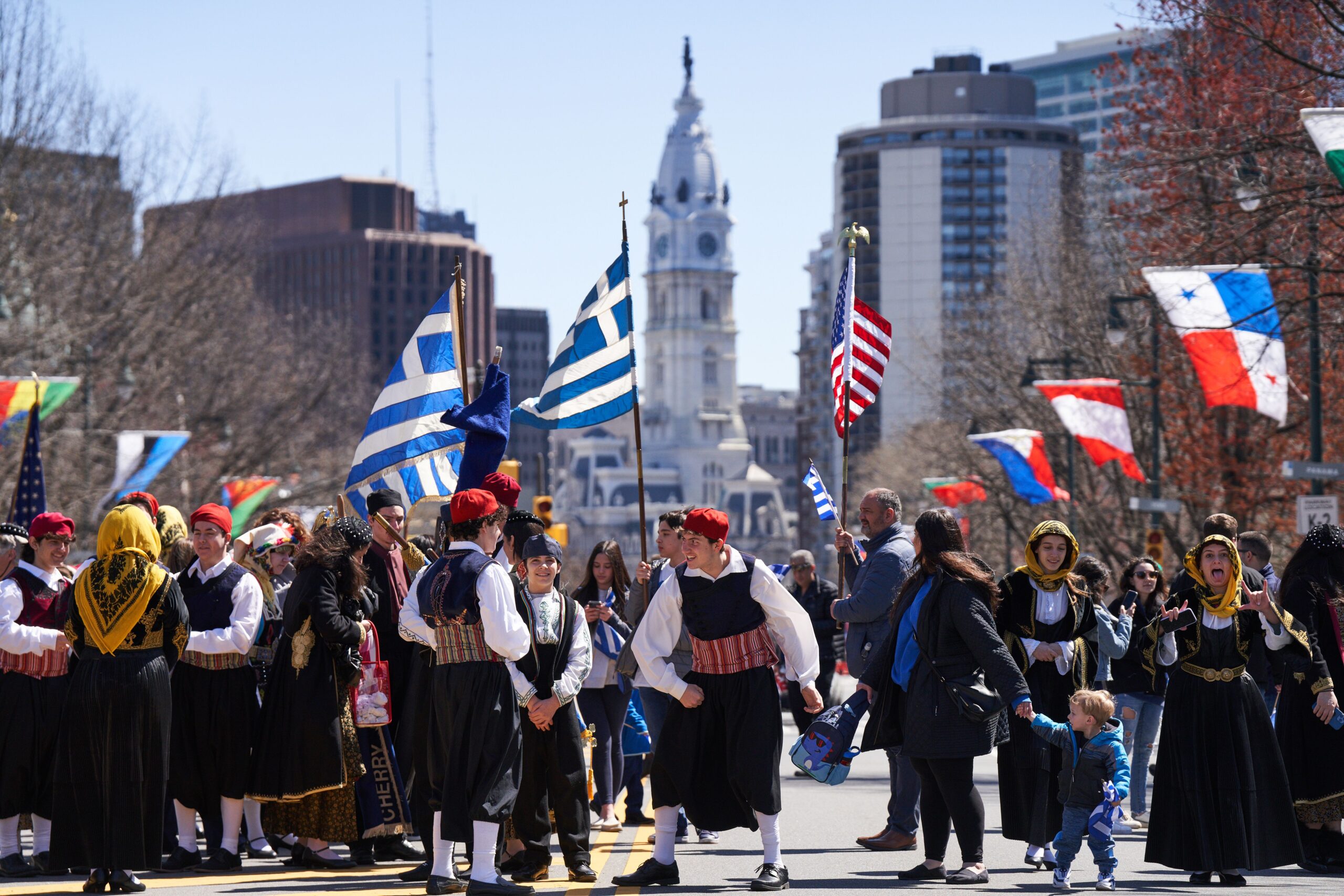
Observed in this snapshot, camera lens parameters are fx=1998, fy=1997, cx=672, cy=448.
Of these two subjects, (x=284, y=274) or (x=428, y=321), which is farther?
(x=284, y=274)

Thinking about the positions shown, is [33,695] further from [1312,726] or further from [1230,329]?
[1230,329]

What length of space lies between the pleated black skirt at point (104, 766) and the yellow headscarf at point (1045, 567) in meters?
4.88

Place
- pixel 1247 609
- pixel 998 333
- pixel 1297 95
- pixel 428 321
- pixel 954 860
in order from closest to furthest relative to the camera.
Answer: pixel 1247 609
pixel 954 860
pixel 428 321
pixel 1297 95
pixel 998 333

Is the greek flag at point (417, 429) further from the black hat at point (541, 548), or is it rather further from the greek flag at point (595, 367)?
the black hat at point (541, 548)

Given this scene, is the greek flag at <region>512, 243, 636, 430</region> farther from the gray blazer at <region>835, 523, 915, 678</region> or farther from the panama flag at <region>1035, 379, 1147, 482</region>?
the panama flag at <region>1035, 379, 1147, 482</region>

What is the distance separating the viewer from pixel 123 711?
33.8 feet

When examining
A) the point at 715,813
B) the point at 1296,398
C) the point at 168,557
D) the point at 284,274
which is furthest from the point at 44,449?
the point at 284,274

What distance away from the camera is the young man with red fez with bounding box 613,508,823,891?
10336mm

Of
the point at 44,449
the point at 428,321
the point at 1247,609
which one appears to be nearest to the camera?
the point at 1247,609

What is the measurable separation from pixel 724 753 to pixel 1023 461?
75.5 feet

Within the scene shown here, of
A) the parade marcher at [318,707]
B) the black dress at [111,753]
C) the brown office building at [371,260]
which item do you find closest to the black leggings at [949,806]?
the parade marcher at [318,707]

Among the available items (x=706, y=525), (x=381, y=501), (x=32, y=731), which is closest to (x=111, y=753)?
(x=32, y=731)

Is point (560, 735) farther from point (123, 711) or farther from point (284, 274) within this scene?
point (284, 274)

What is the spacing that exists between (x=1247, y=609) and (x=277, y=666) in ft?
17.9
